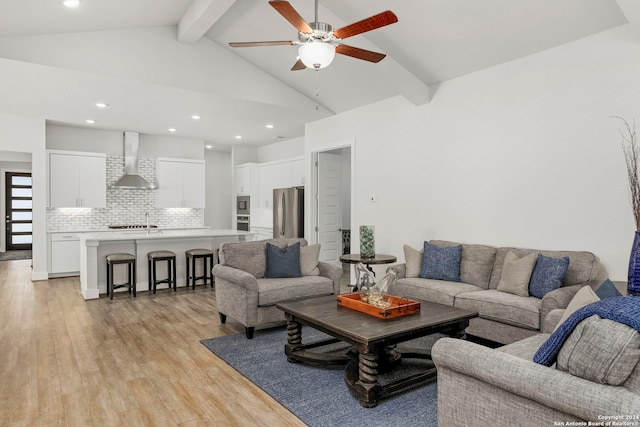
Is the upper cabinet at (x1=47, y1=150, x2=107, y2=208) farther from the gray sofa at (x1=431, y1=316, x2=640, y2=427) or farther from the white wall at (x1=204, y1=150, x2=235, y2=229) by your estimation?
the gray sofa at (x1=431, y1=316, x2=640, y2=427)

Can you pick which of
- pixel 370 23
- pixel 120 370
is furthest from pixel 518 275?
pixel 120 370

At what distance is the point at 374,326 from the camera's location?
2.69 metres

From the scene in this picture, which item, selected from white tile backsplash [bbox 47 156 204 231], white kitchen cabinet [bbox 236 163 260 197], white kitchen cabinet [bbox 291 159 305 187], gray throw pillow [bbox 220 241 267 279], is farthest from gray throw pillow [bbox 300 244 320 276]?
white tile backsplash [bbox 47 156 204 231]

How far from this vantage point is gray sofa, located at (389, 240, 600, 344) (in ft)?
10.8

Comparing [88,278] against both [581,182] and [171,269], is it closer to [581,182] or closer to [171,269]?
[171,269]

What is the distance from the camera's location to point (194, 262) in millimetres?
6129

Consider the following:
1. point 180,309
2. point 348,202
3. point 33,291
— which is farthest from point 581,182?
point 33,291

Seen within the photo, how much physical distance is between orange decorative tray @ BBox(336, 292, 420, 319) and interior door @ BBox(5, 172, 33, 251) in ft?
36.9

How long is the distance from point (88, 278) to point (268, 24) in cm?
402

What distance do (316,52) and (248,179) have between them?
675cm

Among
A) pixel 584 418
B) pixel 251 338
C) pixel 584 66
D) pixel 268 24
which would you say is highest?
pixel 268 24

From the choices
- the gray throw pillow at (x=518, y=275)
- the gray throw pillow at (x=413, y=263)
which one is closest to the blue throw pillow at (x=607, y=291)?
the gray throw pillow at (x=518, y=275)

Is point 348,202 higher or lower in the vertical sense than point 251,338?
higher

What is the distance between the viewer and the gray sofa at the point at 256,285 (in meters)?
3.88
